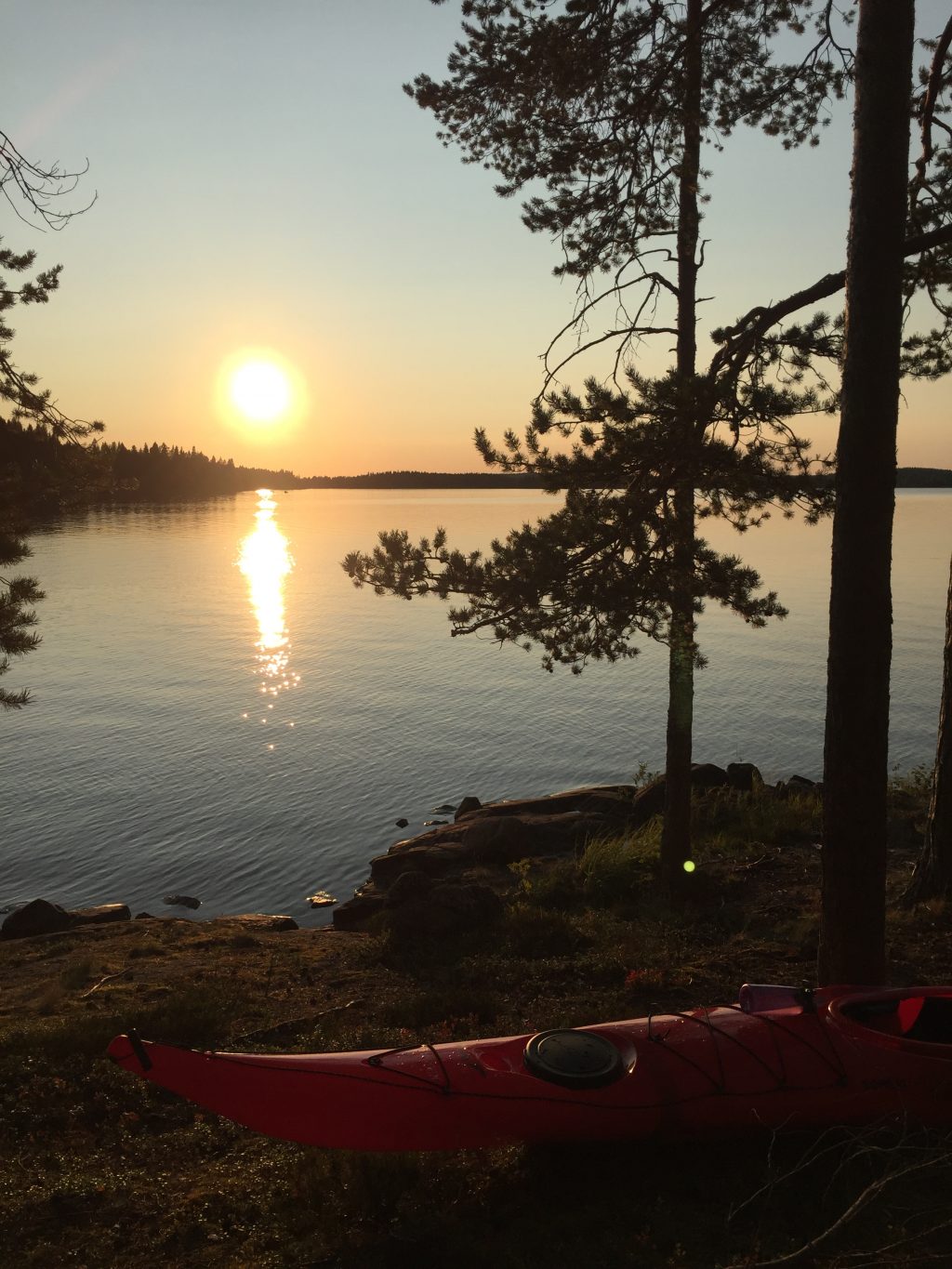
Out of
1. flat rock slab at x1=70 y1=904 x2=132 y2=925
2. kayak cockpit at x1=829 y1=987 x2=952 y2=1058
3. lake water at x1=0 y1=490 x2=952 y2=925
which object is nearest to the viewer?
kayak cockpit at x1=829 y1=987 x2=952 y2=1058

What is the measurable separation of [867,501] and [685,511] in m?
3.29

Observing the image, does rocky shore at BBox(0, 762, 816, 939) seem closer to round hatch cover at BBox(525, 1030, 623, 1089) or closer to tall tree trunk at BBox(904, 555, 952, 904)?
tall tree trunk at BBox(904, 555, 952, 904)

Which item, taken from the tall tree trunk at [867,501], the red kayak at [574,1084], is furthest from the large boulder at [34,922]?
the tall tree trunk at [867,501]

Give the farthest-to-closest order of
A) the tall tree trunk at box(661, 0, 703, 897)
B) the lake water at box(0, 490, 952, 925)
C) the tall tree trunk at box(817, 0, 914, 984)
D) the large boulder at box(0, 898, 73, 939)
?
the lake water at box(0, 490, 952, 925), the large boulder at box(0, 898, 73, 939), the tall tree trunk at box(661, 0, 703, 897), the tall tree trunk at box(817, 0, 914, 984)

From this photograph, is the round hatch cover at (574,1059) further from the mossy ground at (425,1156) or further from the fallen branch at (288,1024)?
the fallen branch at (288,1024)

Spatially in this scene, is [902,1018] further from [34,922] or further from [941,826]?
[34,922]

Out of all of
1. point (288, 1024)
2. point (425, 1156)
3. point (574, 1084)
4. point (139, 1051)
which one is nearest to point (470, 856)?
point (288, 1024)

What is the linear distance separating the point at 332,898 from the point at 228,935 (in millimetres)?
4071

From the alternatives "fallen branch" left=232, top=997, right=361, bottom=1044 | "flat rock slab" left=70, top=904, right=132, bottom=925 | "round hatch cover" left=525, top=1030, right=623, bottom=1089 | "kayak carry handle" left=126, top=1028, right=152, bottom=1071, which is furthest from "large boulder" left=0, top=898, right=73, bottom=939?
"round hatch cover" left=525, top=1030, right=623, bottom=1089

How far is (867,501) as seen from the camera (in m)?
5.78

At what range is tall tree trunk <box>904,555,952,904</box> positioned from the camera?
882 centimetres

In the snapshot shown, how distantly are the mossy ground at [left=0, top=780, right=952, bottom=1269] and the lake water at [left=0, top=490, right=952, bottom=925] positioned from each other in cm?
602

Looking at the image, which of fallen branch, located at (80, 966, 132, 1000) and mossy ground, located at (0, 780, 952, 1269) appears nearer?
mossy ground, located at (0, 780, 952, 1269)

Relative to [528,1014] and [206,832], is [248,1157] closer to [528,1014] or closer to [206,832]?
[528,1014]
